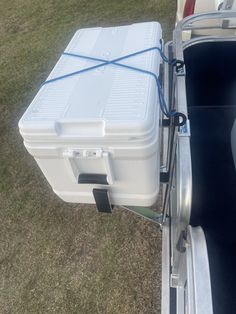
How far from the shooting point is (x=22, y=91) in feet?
10.6

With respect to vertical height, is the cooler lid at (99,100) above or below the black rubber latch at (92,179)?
above

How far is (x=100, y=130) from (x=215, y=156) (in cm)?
103

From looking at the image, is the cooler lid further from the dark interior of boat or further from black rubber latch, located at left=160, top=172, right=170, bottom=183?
the dark interior of boat

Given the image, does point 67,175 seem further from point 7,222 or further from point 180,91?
point 7,222

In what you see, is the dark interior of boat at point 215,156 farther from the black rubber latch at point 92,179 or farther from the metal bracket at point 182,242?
the black rubber latch at point 92,179

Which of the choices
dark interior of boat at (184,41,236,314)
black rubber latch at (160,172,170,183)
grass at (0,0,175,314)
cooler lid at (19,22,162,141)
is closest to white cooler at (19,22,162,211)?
cooler lid at (19,22,162,141)

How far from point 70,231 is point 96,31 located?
126 centimetres

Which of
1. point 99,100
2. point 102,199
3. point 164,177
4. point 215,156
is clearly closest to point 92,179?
point 102,199

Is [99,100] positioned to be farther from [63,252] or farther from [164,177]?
[63,252]

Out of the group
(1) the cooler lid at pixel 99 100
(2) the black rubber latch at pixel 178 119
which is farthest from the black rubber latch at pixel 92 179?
(2) the black rubber latch at pixel 178 119

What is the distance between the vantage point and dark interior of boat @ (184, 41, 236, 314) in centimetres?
128

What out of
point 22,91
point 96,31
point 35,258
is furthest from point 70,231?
point 22,91

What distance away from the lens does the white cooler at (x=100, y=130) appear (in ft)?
3.14

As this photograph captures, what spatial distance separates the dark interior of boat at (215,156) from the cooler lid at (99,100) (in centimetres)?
48
